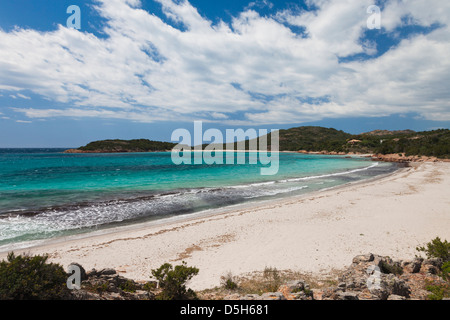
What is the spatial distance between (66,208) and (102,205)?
8.17 ft

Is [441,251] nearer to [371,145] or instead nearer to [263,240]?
[263,240]

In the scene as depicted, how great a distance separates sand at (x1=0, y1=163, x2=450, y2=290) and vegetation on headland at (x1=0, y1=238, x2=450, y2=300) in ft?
3.46

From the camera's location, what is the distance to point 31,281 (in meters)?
4.12

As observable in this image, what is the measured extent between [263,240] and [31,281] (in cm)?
883

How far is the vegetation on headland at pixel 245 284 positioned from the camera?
166 inches

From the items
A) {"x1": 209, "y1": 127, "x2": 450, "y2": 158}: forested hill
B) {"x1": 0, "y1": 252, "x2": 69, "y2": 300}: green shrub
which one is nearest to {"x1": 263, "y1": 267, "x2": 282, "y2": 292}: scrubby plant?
{"x1": 0, "y1": 252, "x2": 69, "y2": 300}: green shrub

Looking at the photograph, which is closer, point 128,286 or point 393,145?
point 128,286

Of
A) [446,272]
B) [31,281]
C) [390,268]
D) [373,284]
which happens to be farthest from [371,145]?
[31,281]

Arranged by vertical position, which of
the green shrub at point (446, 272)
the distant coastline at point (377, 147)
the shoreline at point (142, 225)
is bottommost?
the shoreline at point (142, 225)

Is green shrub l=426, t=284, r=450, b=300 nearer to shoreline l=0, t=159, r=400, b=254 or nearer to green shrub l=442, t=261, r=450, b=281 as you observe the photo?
green shrub l=442, t=261, r=450, b=281

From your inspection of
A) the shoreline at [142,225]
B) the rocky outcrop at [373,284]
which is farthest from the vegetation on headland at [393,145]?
the rocky outcrop at [373,284]

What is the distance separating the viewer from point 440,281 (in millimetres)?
5867

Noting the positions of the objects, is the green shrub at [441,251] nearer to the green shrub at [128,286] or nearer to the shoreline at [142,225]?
the green shrub at [128,286]
